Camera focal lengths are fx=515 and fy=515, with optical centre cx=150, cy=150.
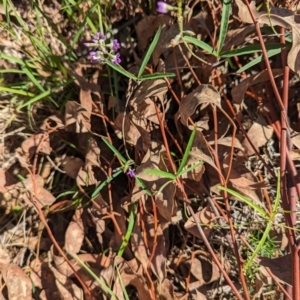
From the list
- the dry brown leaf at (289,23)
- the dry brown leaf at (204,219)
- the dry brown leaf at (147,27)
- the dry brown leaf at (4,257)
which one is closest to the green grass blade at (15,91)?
the dry brown leaf at (147,27)

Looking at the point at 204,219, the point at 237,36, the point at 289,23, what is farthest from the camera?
the point at 204,219

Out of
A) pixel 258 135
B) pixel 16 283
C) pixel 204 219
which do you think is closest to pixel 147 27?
pixel 258 135

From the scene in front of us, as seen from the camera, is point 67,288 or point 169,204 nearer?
point 169,204

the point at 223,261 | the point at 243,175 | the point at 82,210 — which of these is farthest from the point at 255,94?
the point at 82,210

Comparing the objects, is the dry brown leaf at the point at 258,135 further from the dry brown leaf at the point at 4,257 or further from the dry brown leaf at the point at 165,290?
the dry brown leaf at the point at 4,257

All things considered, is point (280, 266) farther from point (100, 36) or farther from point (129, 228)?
point (100, 36)

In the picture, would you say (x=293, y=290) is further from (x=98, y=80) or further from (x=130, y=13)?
(x=130, y=13)

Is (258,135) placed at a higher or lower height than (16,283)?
higher

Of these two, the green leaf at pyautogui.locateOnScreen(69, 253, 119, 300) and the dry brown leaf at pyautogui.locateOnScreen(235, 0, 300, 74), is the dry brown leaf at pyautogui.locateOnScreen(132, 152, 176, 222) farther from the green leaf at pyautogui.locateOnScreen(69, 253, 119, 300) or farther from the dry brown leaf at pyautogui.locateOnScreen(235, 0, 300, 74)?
the dry brown leaf at pyautogui.locateOnScreen(235, 0, 300, 74)
